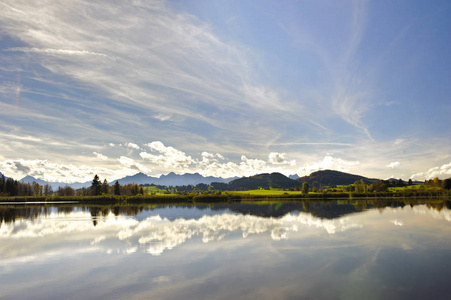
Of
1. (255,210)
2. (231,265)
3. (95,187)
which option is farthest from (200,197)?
(231,265)

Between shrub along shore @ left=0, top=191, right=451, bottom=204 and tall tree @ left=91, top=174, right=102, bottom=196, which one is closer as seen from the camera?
shrub along shore @ left=0, top=191, right=451, bottom=204

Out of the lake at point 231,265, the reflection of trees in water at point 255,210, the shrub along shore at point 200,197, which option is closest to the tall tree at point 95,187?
the shrub along shore at point 200,197

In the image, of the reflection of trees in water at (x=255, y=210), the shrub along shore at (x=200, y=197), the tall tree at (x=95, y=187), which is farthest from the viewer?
the tall tree at (x=95, y=187)

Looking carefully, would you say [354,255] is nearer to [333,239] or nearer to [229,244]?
[333,239]

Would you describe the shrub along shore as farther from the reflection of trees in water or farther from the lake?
the lake

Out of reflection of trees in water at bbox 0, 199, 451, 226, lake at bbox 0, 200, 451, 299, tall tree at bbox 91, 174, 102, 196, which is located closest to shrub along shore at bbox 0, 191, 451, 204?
tall tree at bbox 91, 174, 102, 196

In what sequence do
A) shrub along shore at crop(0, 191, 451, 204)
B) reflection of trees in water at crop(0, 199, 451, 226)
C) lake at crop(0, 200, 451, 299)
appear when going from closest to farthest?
lake at crop(0, 200, 451, 299)
reflection of trees in water at crop(0, 199, 451, 226)
shrub along shore at crop(0, 191, 451, 204)

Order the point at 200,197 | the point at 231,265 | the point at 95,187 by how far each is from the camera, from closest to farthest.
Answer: the point at 231,265, the point at 200,197, the point at 95,187

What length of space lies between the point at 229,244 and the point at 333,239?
11.1m

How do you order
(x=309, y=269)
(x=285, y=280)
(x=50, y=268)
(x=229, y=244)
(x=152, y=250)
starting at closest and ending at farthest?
(x=285, y=280)
(x=309, y=269)
(x=50, y=268)
(x=152, y=250)
(x=229, y=244)

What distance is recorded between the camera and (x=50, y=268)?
66.1ft

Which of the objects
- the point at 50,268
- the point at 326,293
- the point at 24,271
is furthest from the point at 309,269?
the point at 24,271

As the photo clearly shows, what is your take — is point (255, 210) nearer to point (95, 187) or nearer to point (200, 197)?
point (200, 197)

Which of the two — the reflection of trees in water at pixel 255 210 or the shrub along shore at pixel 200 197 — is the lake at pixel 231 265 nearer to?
the reflection of trees in water at pixel 255 210
